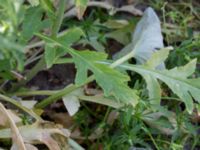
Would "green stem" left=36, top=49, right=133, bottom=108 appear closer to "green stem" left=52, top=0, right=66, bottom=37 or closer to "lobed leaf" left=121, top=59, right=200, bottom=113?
"lobed leaf" left=121, top=59, right=200, bottom=113

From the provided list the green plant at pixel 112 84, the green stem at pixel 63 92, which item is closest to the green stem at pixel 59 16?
the green plant at pixel 112 84

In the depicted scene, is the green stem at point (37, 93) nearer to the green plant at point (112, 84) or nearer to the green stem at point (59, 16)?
the green plant at point (112, 84)

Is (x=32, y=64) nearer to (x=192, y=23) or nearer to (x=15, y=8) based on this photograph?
(x=192, y=23)

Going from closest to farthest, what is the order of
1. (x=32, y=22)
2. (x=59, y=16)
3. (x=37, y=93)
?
(x=32, y=22) → (x=59, y=16) → (x=37, y=93)

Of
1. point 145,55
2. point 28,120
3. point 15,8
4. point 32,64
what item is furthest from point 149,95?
point 15,8

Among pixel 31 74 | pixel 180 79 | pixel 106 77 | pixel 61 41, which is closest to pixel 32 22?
pixel 61 41

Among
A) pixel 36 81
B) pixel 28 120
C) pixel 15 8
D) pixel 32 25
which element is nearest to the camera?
pixel 15 8

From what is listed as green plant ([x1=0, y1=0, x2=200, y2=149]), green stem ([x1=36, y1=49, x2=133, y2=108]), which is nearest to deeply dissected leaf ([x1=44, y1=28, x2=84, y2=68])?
green plant ([x1=0, y1=0, x2=200, y2=149])

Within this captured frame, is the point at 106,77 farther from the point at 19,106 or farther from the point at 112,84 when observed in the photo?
the point at 19,106
